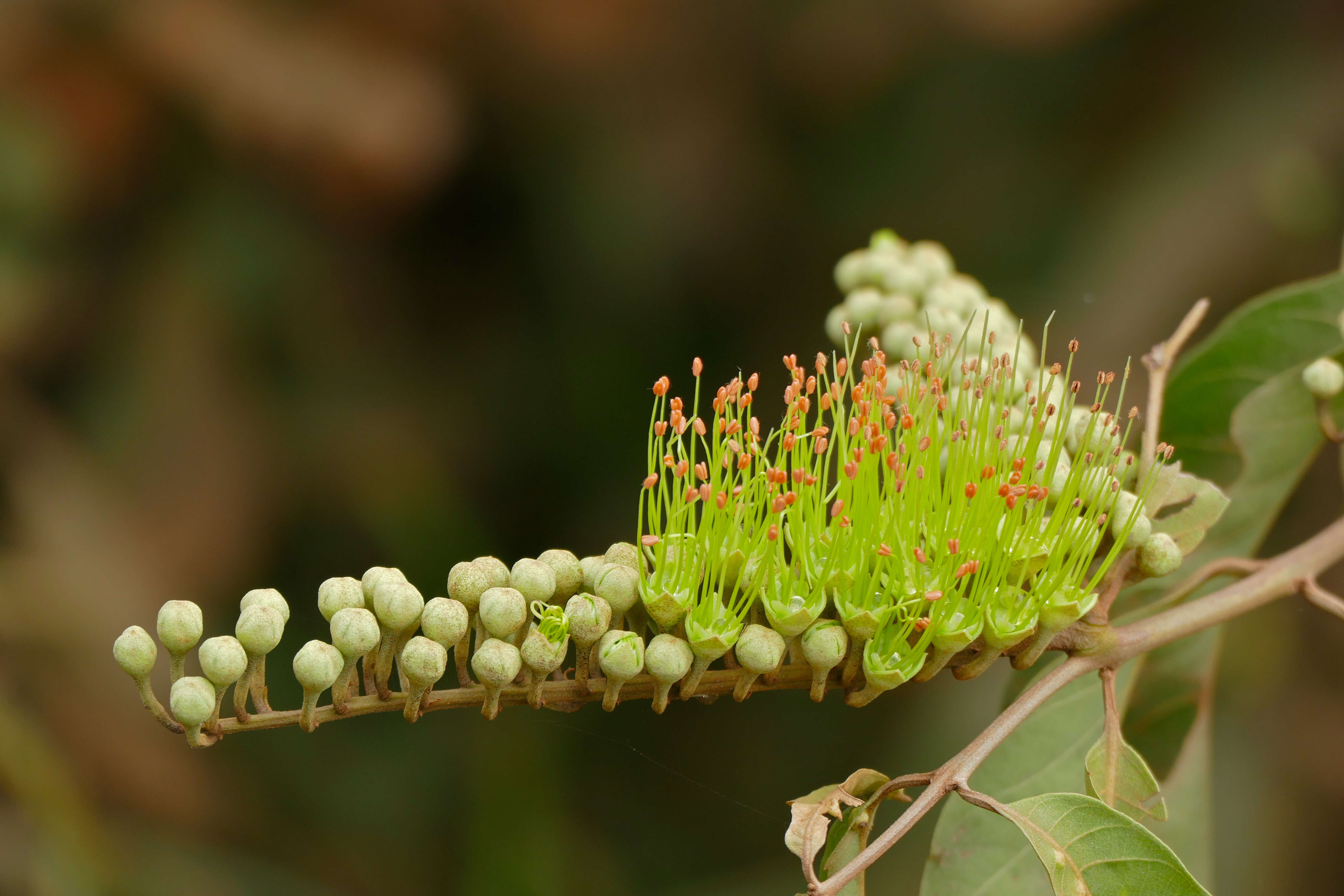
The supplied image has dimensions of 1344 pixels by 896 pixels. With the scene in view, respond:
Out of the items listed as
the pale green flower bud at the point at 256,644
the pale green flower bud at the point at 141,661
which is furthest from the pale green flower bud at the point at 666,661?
the pale green flower bud at the point at 141,661

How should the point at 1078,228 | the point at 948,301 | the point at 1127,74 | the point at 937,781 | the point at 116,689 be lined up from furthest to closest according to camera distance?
the point at 1127,74 → the point at 1078,228 → the point at 116,689 → the point at 948,301 → the point at 937,781

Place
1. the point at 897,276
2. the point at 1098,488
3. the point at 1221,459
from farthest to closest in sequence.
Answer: the point at 1221,459
the point at 897,276
the point at 1098,488

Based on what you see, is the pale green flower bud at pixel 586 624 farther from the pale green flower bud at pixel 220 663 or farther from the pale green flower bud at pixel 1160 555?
the pale green flower bud at pixel 1160 555

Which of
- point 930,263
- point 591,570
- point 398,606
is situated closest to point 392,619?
point 398,606

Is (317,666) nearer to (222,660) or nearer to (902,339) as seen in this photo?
(222,660)

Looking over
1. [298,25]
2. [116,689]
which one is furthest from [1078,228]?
[116,689]

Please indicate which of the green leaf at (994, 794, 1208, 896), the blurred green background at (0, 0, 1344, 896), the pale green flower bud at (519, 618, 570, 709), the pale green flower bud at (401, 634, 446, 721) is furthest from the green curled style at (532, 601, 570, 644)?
the blurred green background at (0, 0, 1344, 896)

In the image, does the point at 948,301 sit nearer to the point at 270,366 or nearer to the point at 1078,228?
the point at 1078,228
